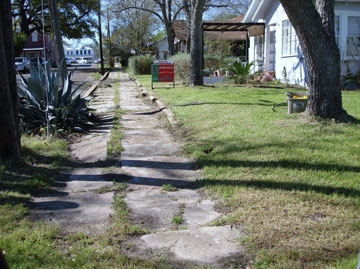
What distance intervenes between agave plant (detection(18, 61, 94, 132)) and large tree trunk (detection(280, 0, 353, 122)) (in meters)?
4.58

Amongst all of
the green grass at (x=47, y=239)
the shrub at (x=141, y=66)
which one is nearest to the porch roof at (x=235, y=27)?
the shrub at (x=141, y=66)

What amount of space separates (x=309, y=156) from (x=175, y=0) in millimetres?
29874

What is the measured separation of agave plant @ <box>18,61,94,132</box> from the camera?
7547 millimetres

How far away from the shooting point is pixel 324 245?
3.00 meters

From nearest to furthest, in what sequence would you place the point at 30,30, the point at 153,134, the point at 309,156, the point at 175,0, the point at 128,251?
1. the point at 128,251
2. the point at 309,156
3. the point at 153,134
4. the point at 175,0
5. the point at 30,30

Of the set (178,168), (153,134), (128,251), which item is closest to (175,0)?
(153,134)

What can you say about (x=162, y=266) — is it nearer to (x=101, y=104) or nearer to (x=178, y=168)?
(x=178, y=168)

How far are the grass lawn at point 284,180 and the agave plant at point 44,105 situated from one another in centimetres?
233

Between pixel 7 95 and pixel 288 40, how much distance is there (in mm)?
13469

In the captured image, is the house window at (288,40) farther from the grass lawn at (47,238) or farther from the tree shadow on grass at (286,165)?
the grass lawn at (47,238)

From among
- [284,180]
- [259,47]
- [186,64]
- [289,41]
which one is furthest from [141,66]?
[284,180]

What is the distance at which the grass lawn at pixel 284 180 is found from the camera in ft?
9.86

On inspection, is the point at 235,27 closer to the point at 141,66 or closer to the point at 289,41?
the point at 289,41

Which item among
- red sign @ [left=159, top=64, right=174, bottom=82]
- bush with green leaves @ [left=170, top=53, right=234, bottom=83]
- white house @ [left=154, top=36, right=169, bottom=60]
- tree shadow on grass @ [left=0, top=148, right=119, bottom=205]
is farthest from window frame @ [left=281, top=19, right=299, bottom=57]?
white house @ [left=154, top=36, right=169, bottom=60]
